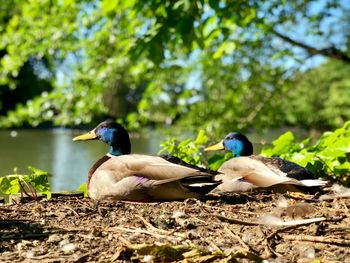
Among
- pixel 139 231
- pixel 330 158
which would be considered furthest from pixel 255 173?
pixel 139 231

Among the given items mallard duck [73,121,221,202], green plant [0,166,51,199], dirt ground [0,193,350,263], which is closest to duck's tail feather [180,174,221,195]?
mallard duck [73,121,221,202]

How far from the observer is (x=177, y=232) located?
2.86 m

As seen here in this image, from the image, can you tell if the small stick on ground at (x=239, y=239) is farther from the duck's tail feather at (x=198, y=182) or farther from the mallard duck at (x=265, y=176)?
the mallard duck at (x=265, y=176)

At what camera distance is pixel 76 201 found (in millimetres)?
3875

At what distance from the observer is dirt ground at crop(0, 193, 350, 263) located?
246cm

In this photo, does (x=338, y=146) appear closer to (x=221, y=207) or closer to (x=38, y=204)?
(x=221, y=207)

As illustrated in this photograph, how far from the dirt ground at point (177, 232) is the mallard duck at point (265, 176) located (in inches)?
13.1

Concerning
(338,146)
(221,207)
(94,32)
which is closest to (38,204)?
(221,207)

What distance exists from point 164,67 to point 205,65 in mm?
687

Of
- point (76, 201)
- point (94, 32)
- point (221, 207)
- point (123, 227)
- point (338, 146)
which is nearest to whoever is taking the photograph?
point (123, 227)

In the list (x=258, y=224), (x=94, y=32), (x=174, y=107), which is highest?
(x=94, y=32)

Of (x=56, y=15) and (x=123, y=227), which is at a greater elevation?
(x=56, y=15)

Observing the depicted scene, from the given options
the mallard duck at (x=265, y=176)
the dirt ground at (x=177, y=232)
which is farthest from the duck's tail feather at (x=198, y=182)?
the mallard duck at (x=265, y=176)

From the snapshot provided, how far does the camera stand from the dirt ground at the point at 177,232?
246cm
